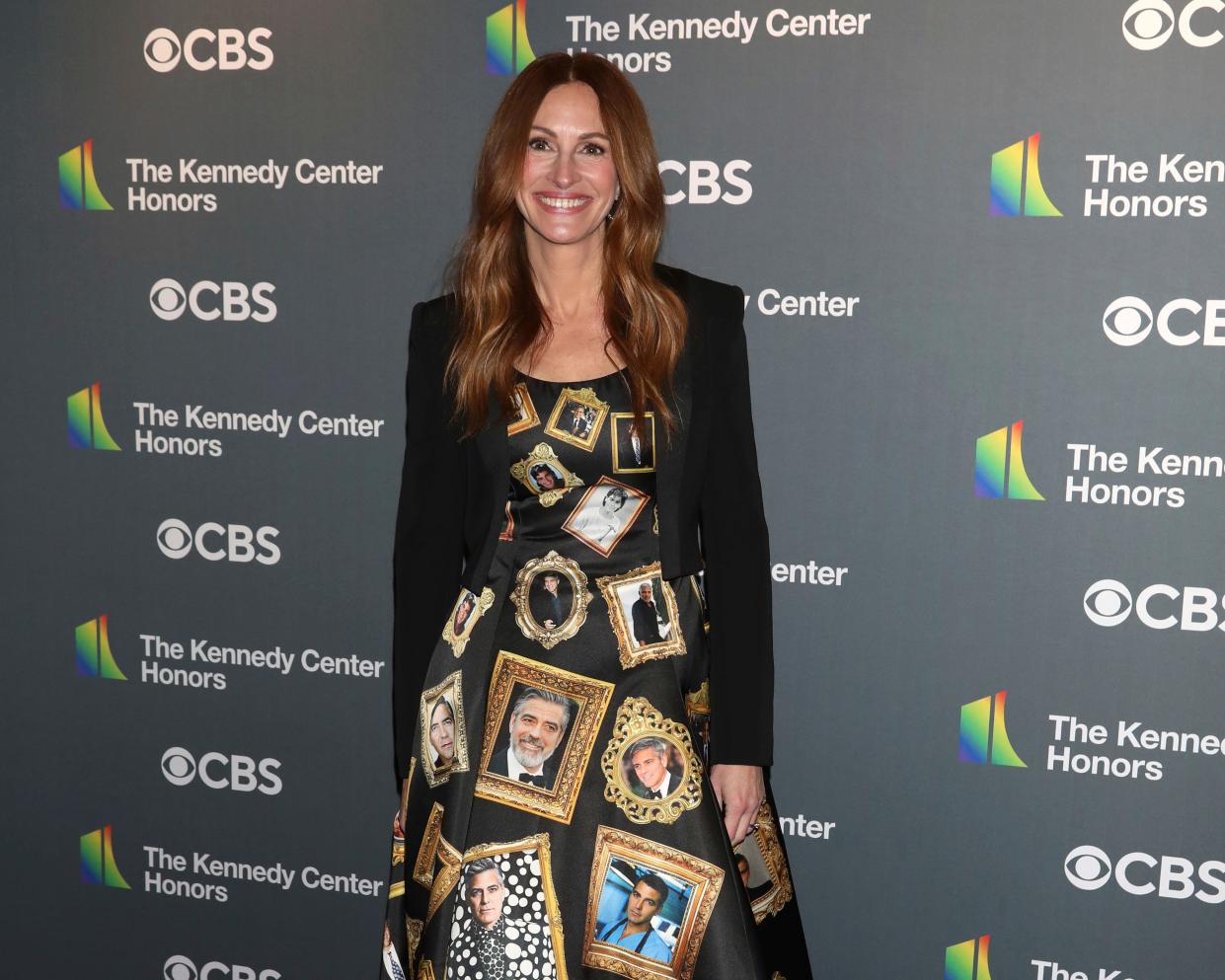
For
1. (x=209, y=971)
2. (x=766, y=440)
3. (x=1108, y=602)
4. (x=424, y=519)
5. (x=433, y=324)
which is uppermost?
(x=433, y=324)

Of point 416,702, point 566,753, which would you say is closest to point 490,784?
point 566,753

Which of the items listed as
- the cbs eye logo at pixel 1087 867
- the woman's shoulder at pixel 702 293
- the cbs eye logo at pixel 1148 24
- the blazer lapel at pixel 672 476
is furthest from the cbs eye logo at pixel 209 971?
the cbs eye logo at pixel 1148 24

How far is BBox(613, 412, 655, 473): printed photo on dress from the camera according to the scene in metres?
2.06

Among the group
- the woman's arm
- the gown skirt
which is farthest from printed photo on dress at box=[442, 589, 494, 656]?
the woman's arm

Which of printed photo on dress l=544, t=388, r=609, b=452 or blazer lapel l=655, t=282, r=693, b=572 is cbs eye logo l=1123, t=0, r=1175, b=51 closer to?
blazer lapel l=655, t=282, r=693, b=572

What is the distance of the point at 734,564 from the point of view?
2137mm

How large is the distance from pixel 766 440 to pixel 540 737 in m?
0.97

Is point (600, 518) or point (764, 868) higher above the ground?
point (600, 518)

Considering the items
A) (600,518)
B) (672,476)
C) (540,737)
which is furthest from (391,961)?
(672,476)

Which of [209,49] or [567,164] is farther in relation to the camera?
[209,49]

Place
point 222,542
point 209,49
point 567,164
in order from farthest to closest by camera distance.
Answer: point 222,542 → point 209,49 → point 567,164

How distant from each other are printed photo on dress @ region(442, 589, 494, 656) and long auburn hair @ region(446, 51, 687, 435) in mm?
291

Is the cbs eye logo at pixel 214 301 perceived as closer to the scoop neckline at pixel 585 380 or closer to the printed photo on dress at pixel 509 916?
the scoop neckline at pixel 585 380

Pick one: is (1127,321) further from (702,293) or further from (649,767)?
(649,767)
